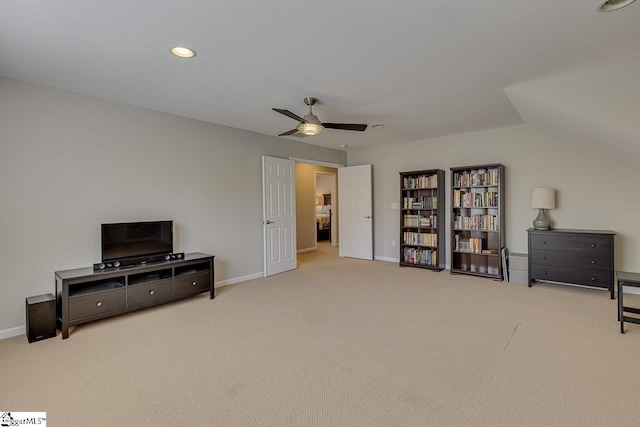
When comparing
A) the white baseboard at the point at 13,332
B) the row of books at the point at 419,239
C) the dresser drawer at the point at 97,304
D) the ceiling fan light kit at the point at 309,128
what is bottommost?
the white baseboard at the point at 13,332

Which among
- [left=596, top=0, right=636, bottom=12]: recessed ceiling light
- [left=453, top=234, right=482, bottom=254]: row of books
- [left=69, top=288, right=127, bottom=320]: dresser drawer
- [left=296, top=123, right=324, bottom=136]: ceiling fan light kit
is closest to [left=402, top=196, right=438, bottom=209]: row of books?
[left=453, top=234, right=482, bottom=254]: row of books

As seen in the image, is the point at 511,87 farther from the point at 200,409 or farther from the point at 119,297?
the point at 119,297

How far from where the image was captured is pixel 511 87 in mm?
3285

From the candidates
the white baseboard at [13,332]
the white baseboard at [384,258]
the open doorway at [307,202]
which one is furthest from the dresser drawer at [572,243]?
the white baseboard at [13,332]

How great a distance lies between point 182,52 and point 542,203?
16.1 ft

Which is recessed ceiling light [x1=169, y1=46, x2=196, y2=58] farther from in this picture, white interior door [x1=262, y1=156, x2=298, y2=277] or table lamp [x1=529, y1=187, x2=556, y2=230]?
table lamp [x1=529, y1=187, x2=556, y2=230]

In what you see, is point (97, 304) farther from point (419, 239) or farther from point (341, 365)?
point (419, 239)

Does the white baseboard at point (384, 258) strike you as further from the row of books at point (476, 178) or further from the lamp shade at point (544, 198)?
the lamp shade at point (544, 198)

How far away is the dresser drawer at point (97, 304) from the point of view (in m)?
2.95

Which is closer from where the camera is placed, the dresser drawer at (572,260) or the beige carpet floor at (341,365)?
the beige carpet floor at (341,365)

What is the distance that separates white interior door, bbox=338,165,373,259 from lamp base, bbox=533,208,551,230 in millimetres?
2914

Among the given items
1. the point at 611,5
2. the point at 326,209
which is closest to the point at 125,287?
the point at 611,5

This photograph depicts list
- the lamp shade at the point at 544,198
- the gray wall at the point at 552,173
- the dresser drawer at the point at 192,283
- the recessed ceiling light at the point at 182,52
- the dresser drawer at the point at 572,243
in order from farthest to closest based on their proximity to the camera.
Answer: the lamp shade at the point at 544,198, the gray wall at the point at 552,173, the dresser drawer at the point at 572,243, the dresser drawer at the point at 192,283, the recessed ceiling light at the point at 182,52

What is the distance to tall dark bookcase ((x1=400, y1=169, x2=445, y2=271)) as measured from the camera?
5.59 meters
